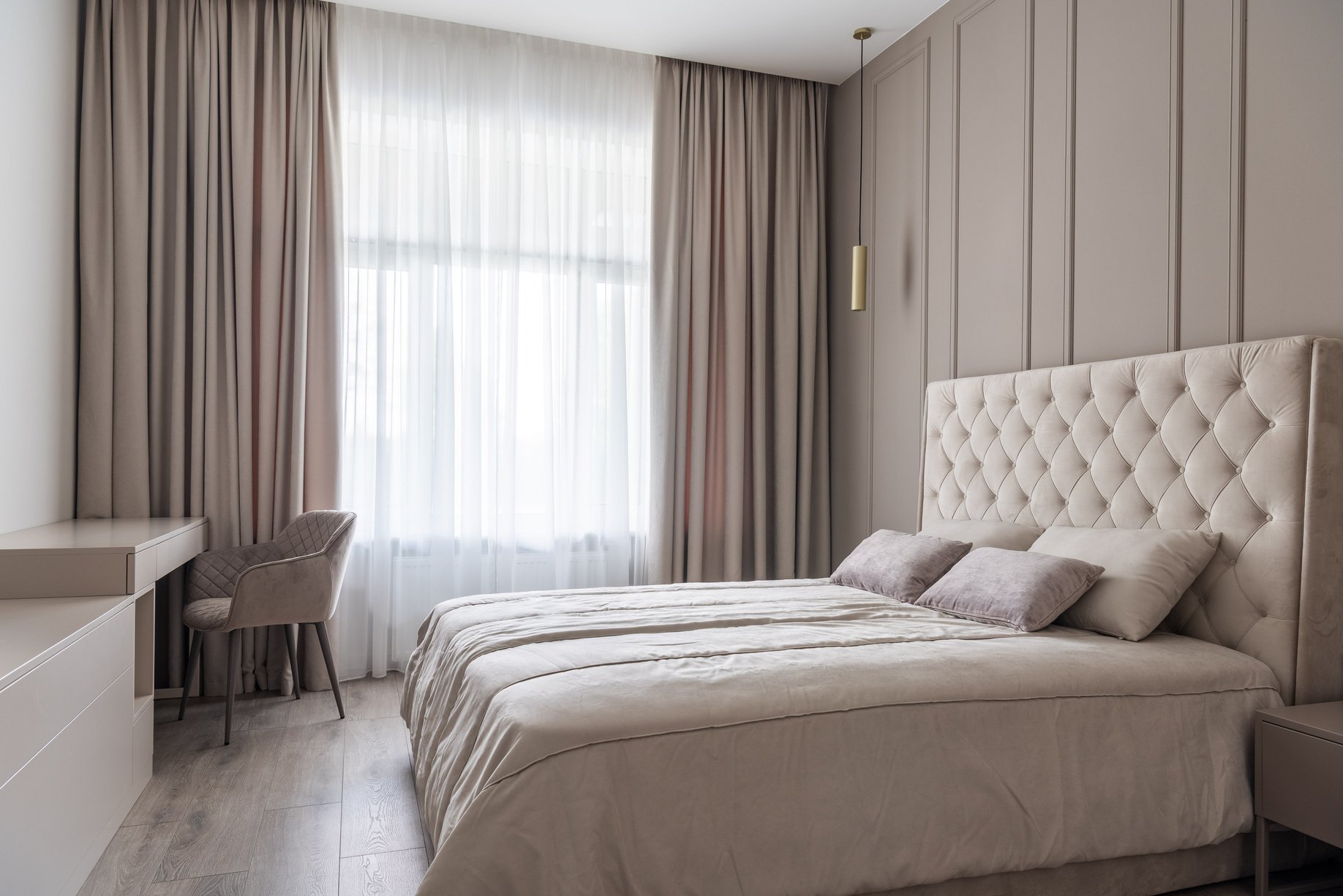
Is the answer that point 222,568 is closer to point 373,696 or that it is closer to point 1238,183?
point 373,696

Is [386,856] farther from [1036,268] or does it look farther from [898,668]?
[1036,268]

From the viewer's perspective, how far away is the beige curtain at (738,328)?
431 cm

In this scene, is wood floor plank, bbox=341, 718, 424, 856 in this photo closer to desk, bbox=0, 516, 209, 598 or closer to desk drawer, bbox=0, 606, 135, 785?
desk drawer, bbox=0, 606, 135, 785

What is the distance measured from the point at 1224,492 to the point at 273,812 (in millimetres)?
2838

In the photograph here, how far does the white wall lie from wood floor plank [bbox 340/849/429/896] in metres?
1.72

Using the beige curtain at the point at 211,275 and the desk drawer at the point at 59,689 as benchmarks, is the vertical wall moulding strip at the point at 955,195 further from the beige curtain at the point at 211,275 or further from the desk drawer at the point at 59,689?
the desk drawer at the point at 59,689

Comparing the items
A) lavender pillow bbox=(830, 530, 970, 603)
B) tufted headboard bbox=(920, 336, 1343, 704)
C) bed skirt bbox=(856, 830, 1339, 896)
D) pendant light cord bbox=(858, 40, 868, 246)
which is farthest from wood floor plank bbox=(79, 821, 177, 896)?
pendant light cord bbox=(858, 40, 868, 246)

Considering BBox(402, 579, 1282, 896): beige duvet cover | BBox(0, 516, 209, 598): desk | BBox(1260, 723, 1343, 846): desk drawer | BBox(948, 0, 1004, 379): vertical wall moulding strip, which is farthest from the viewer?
BBox(948, 0, 1004, 379): vertical wall moulding strip

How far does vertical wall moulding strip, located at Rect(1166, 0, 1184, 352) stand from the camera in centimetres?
257

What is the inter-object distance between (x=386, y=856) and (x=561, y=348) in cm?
255

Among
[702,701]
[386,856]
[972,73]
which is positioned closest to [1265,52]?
[972,73]

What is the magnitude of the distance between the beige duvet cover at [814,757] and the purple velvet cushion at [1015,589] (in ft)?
0.39

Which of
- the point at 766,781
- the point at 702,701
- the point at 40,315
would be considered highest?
the point at 40,315

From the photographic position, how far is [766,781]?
64.4 inches
